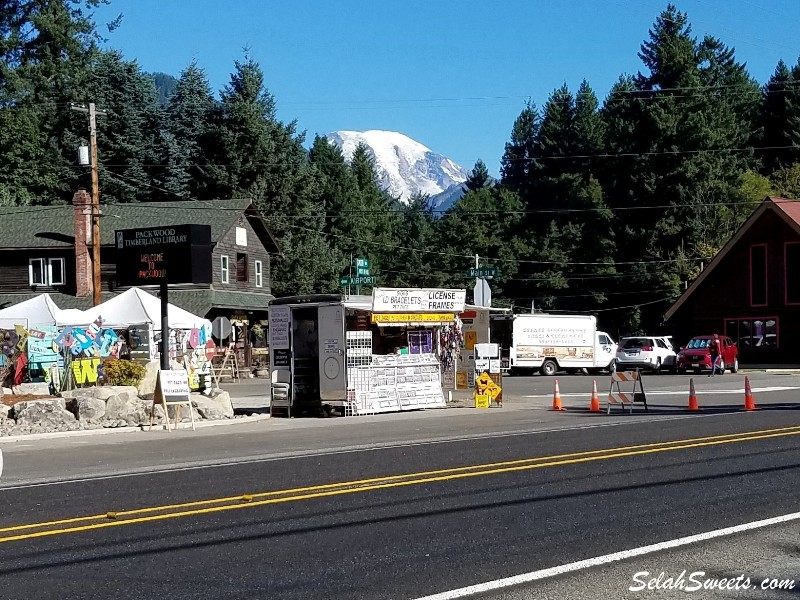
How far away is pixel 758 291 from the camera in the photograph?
55.9 m

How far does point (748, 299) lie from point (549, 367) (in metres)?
13.9

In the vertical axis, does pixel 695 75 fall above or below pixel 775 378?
above

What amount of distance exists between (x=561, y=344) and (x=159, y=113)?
37.9 meters

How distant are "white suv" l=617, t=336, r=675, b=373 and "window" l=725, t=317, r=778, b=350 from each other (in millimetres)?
8110

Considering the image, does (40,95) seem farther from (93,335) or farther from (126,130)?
(93,335)

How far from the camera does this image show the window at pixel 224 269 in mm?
51281

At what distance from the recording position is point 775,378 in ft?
137

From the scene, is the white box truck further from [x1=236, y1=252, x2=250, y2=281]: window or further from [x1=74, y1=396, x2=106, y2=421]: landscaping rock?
[x1=74, y1=396, x2=106, y2=421]: landscaping rock

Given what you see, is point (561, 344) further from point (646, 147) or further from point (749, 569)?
point (749, 569)

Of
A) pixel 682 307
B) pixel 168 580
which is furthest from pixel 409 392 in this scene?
pixel 682 307

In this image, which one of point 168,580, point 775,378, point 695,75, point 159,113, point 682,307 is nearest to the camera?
point 168,580

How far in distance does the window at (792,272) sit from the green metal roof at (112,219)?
2789cm

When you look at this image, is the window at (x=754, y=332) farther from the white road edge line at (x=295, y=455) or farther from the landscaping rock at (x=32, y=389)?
the landscaping rock at (x=32, y=389)

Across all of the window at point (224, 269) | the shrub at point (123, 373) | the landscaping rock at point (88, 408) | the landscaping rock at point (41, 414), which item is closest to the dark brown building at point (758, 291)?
the window at point (224, 269)
